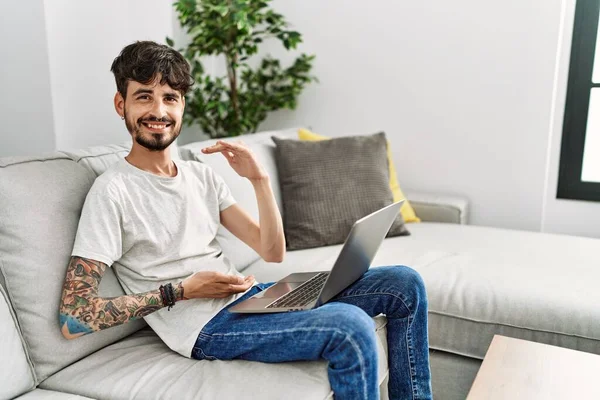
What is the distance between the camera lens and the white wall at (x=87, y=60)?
1.96 metres

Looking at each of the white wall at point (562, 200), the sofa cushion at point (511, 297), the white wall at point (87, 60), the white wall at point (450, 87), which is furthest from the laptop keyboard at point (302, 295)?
the white wall at point (562, 200)

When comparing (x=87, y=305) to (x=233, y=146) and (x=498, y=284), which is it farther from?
(x=498, y=284)

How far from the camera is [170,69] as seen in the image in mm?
1453

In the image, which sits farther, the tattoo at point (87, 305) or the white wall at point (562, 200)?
the white wall at point (562, 200)

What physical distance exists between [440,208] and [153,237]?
1607mm

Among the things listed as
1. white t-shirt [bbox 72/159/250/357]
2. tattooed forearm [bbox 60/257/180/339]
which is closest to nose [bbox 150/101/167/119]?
white t-shirt [bbox 72/159/250/357]

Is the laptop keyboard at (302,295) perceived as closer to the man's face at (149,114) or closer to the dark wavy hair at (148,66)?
the man's face at (149,114)

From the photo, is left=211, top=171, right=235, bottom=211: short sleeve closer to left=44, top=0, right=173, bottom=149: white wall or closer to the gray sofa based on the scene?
the gray sofa

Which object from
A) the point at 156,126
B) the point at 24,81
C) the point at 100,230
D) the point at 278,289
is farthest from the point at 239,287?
the point at 24,81

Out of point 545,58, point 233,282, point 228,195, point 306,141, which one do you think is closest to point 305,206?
point 306,141

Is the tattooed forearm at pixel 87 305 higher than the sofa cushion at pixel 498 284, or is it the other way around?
the tattooed forearm at pixel 87 305

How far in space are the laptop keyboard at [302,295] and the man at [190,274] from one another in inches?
2.0

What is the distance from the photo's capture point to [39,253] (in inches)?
51.4

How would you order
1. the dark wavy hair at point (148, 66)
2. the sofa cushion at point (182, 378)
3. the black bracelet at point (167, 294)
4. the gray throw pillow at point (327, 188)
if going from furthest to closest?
the gray throw pillow at point (327, 188)
the dark wavy hair at point (148, 66)
the black bracelet at point (167, 294)
the sofa cushion at point (182, 378)
